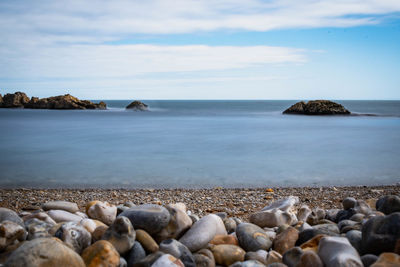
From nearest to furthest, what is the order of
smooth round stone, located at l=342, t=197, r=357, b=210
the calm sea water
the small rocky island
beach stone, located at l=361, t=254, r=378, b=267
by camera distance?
beach stone, located at l=361, t=254, r=378, b=267
smooth round stone, located at l=342, t=197, r=357, b=210
the calm sea water
the small rocky island

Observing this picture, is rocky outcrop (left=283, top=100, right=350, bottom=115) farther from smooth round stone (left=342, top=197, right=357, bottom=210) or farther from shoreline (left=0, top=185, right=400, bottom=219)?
smooth round stone (left=342, top=197, right=357, bottom=210)

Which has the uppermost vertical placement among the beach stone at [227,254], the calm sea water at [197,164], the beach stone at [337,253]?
the beach stone at [337,253]

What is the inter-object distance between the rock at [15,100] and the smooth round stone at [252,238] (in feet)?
283

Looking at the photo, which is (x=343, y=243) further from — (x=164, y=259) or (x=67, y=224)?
(x=67, y=224)

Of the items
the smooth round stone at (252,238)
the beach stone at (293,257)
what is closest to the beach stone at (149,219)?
the smooth round stone at (252,238)

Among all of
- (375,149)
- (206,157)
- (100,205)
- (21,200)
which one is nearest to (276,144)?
(375,149)

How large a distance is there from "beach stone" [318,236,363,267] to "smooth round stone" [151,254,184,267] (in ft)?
4.09

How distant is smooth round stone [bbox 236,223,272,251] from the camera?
3758 mm

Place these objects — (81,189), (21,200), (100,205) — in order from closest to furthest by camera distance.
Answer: (100,205), (21,200), (81,189)

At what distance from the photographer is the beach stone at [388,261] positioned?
2777 millimetres

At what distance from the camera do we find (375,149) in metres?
17.9

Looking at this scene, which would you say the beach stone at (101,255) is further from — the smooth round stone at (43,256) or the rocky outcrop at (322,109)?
the rocky outcrop at (322,109)

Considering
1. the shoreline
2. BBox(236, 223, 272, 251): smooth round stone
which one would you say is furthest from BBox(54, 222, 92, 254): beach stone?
the shoreline

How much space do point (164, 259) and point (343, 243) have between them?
159 cm
